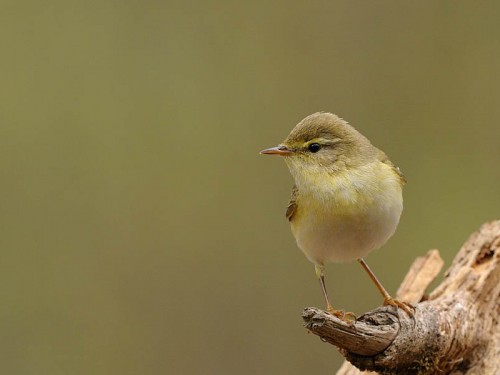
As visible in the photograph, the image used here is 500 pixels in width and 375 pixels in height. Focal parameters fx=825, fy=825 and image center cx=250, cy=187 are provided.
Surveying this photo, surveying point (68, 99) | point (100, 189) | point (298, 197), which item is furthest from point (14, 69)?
point (298, 197)

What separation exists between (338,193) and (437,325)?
0.90 meters

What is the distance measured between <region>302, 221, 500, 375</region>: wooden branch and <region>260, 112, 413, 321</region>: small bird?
0.18 m

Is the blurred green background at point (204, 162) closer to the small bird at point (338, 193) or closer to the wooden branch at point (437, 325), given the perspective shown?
the wooden branch at point (437, 325)

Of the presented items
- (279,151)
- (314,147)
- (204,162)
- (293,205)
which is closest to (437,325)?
(293,205)

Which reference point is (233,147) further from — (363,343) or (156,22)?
(363,343)

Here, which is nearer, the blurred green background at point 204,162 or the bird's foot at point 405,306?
the bird's foot at point 405,306

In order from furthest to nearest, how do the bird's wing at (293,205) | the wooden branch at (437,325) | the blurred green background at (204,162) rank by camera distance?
1. the blurred green background at (204,162)
2. the bird's wing at (293,205)
3. the wooden branch at (437,325)

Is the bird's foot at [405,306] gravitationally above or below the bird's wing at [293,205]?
below

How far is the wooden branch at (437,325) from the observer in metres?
3.98

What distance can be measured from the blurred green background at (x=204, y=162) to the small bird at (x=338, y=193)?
294cm

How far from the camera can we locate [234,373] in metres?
7.46

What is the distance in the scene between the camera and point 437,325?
14.6 ft

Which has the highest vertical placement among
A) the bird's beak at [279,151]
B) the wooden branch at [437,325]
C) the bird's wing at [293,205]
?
the bird's beak at [279,151]

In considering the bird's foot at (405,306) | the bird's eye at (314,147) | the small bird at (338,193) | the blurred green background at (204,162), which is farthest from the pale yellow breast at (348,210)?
the blurred green background at (204,162)
